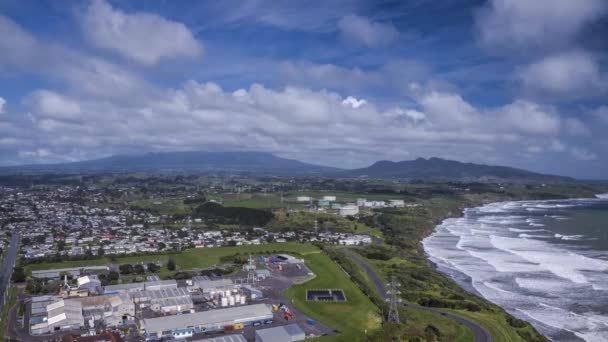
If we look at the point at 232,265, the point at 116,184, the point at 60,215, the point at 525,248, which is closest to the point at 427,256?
the point at 525,248

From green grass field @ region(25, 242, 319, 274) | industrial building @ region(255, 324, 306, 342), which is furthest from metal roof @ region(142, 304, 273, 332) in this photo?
green grass field @ region(25, 242, 319, 274)

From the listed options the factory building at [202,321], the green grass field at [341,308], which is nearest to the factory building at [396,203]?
the green grass field at [341,308]

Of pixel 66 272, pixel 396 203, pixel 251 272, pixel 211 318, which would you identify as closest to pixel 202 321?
pixel 211 318

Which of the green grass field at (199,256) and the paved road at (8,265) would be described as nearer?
the paved road at (8,265)

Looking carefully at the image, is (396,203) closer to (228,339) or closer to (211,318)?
(211,318)

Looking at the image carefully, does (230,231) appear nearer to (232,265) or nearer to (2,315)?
(232,265)

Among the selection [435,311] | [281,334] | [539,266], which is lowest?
[435,311]

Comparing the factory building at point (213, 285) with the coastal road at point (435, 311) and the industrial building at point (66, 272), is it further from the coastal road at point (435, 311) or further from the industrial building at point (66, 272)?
the coastal road at point (435, 311)
